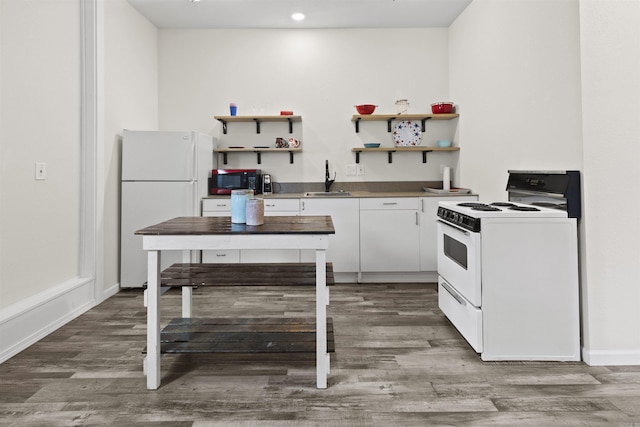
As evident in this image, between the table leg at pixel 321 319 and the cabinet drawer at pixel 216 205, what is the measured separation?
2.25 m

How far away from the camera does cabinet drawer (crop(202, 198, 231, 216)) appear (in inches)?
157

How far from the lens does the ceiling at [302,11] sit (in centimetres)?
393

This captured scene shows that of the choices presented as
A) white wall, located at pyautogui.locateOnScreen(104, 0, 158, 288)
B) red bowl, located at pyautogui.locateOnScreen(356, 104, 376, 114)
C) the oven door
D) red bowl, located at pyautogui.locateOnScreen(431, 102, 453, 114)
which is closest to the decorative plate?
red bowl, located at pyautogui.locateOnScreen(431, 102, 453, 114)

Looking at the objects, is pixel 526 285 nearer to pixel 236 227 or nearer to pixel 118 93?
pixel 236 227

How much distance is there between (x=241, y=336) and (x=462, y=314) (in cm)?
131

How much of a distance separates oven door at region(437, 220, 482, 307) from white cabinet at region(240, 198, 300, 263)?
58.6 inches

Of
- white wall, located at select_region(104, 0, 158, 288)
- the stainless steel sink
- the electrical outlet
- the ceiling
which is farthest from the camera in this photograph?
the stainless steel sink

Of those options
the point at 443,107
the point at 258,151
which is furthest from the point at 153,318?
the point at 443,107

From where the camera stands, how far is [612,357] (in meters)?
2.21

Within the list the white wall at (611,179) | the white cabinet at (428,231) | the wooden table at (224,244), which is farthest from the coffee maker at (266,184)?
the white wall at (611,179)

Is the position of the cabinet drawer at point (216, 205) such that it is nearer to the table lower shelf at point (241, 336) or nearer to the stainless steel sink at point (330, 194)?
the stainless steel sink at point (330, 194)

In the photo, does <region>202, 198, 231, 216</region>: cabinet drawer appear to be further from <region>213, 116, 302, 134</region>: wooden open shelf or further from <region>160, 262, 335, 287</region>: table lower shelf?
<region>160, 262, 335, 287</region>: table lower shelf

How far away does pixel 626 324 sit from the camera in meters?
2.23

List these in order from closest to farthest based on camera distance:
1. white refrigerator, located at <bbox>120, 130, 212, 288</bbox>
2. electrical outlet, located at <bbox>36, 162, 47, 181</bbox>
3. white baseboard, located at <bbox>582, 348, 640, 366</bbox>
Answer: white baseboard, located at <bbox>582, 348, 640, 366</bbox>
electrical outlet, located at <bbox>36, 162, 47, 181</bbox>
white refrigerator, located at <bbox>120, 130, 212, 288</bbox>
